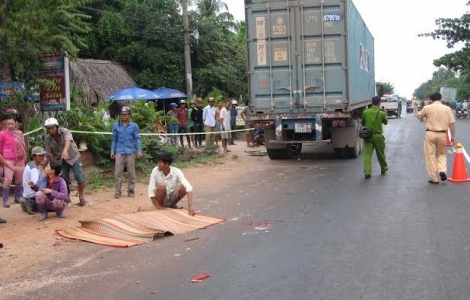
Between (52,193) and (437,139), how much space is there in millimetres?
6646

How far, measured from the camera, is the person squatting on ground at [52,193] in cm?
826

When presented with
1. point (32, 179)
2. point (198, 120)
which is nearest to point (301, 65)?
point (198, 120)

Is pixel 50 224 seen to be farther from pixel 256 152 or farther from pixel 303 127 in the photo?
pixel 256 152

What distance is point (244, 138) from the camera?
23.6 metres

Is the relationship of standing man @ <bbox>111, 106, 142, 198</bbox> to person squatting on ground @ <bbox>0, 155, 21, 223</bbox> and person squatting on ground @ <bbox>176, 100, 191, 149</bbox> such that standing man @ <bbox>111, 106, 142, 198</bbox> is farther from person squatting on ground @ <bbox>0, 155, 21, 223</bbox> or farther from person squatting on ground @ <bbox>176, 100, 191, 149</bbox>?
person squatting on ground @ <bbox>176, 100, 191, 149</bbox>

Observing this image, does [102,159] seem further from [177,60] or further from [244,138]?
[177,60]

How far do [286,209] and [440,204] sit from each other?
221 cm

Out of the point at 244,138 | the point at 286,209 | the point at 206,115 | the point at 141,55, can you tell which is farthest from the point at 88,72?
the point at 286,209

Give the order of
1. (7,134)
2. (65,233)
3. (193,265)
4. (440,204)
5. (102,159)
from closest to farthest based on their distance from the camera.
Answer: (193,265) < (65,233) < (440,204) < (7,134) < (102,159)

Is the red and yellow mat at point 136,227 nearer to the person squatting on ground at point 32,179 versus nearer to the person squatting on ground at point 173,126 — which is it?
the person squatting on ground at point 32,179

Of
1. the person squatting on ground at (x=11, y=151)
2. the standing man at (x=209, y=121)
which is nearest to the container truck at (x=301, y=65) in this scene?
the standing man at (x=209, y=121)

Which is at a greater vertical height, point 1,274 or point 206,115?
point 206,115

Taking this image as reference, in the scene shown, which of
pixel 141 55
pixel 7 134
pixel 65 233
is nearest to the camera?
pixel 65 233

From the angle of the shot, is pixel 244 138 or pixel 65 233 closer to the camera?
pixel 65 233
